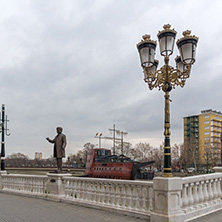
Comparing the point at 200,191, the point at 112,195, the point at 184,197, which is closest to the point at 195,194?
the point at 200,191

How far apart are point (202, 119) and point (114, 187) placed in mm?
120138

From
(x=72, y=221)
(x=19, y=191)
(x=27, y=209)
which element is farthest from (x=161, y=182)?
(x=19, y=191)

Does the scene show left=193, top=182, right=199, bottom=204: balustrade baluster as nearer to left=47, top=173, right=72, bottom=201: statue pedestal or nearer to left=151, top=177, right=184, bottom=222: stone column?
left=151, top=177, right=184, bottom=222: stone column

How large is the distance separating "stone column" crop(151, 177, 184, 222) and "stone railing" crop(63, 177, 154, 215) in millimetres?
441

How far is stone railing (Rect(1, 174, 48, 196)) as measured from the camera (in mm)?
12398

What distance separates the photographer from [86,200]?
9.72m

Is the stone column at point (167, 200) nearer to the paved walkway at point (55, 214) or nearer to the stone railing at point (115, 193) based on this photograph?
the stone railing at point (115, 193)

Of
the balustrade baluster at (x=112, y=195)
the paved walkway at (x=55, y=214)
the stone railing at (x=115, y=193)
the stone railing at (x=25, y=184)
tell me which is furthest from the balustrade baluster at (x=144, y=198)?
the stone railing at (x=25, y=184)

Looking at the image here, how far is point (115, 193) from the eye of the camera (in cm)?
858

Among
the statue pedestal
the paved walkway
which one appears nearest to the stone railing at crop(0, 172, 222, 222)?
the statue pedestal

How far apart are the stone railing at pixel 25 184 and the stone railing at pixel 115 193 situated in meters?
2.16

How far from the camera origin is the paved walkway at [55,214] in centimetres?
771

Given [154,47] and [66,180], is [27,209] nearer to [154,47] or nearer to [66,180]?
[66,180]

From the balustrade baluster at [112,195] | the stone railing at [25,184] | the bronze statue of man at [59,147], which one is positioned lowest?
the stone railing at [25,184]
